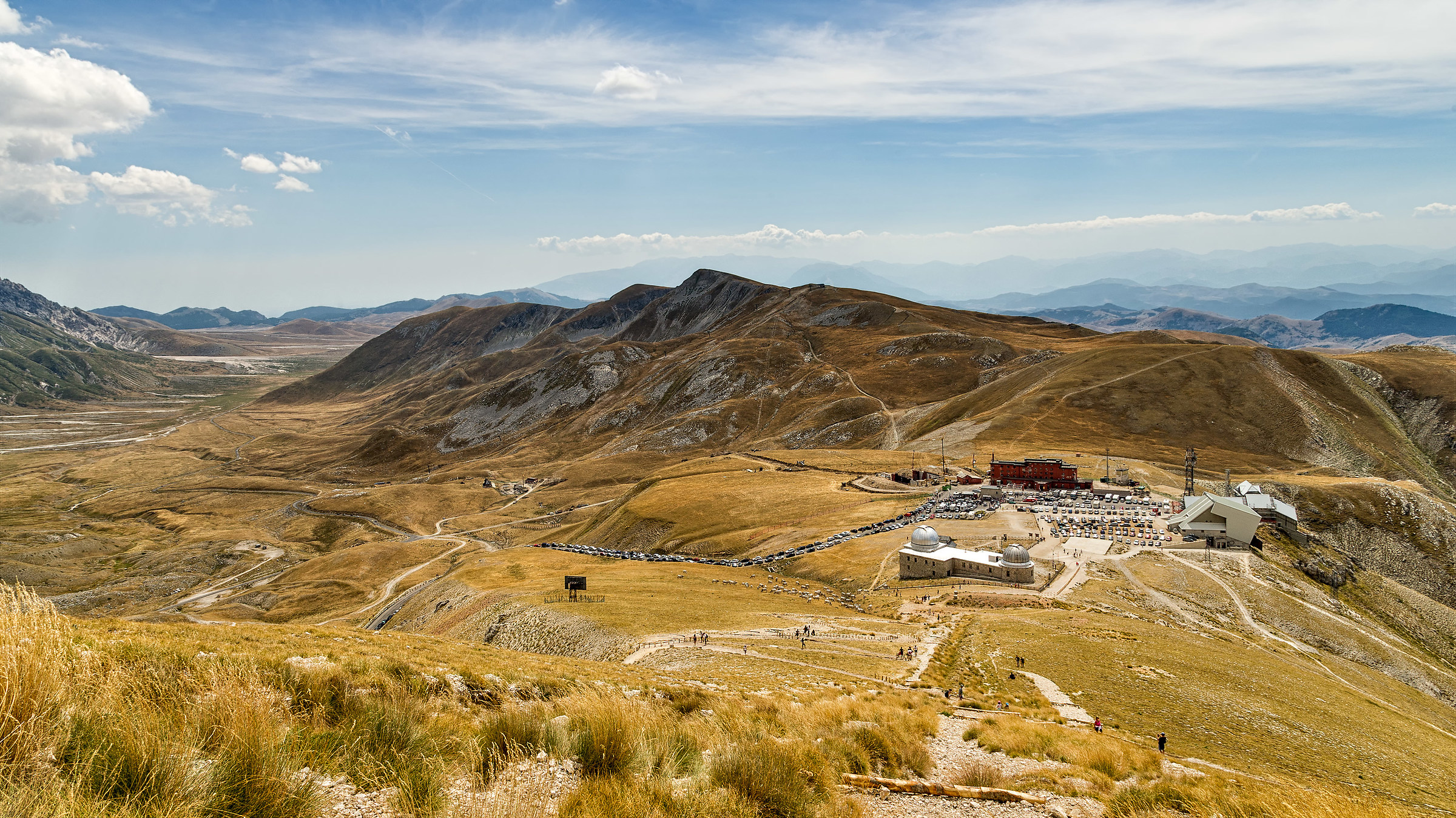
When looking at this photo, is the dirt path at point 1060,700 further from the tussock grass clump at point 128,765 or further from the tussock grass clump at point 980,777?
the tussock grass clump at point 128,765

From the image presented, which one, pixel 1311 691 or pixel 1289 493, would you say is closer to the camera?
pixel 1311 691

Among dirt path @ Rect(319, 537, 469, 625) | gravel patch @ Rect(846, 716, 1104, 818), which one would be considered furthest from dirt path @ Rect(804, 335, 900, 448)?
gravel patch @ Rect(846, 716, 1104, 818)

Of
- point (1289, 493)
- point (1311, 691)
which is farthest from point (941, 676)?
point (1289, 493)

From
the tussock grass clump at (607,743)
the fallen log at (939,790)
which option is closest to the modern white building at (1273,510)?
the fallen log at (939,790)

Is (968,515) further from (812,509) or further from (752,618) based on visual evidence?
(752,618)

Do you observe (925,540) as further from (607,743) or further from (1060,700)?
(607,743)

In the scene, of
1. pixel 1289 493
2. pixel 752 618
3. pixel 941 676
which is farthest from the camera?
pixel 1289 493

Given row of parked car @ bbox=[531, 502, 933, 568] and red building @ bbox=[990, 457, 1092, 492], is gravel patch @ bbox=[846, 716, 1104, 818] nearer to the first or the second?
row of parked car @ bbox=[531, 502, 933, 568]
